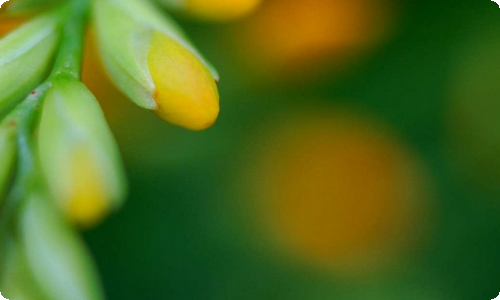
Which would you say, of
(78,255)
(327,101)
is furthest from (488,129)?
(78,255)

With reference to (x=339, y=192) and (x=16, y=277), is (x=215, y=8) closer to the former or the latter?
(x=16, y=277)

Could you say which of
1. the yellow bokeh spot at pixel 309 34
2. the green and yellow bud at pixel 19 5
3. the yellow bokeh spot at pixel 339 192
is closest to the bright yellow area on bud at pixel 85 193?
the green and yellow bud at pixel 19 5

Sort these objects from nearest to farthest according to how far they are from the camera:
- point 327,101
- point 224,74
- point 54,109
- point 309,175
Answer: point 54,109 → point 224,74 → point 327,101 → point 309,175

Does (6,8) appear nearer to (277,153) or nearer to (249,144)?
(249,144)

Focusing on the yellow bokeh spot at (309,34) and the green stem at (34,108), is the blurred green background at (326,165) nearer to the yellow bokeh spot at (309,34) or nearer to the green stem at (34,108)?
the yellow bokeh spot at (309,34)

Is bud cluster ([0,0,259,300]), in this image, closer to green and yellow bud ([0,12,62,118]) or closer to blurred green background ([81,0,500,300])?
green and yellow bud ([0,12,62,118])

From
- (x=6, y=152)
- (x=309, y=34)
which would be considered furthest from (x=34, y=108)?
(x=309, y=34)
